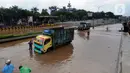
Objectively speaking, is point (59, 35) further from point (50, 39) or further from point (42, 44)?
point (42, 44)

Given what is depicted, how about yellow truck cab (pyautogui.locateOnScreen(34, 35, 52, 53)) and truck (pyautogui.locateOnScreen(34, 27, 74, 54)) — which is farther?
truck (pyautogui.locateOnScreen(34, 27, 74, 54))

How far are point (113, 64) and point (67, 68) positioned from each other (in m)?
4.02

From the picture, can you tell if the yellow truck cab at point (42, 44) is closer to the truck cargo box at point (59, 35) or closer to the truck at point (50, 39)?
the truck at point (50, 39)

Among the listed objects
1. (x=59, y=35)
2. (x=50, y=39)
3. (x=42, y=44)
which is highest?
(x=59, y=35)

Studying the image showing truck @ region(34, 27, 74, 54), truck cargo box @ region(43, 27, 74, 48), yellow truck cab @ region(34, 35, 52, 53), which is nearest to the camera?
yellow truck cab @ region(34, 35, 52, 53)

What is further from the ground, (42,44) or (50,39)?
(50,39)

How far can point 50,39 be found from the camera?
744 inches

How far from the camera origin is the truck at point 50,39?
18.0m

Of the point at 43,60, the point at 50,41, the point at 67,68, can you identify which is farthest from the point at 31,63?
the point at 50,41

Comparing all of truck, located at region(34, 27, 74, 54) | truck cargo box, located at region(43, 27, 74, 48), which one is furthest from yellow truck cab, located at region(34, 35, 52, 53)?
truck cargo box, located at region(43, 27, 74, 48)

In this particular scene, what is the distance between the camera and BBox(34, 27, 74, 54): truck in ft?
59.0

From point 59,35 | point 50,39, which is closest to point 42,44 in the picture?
point 50,39

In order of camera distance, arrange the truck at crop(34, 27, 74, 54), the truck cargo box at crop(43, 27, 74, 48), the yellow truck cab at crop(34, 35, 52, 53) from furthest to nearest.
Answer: the truck cargo box at crop(43, 27, 74, 48)
the truck at crop(34, 27, 74, 54)
the yellow truck cab at crop(34, 35, 52, 53)

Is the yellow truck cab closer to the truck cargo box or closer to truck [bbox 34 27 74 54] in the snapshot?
truck [bbox 34 27 74 54]
